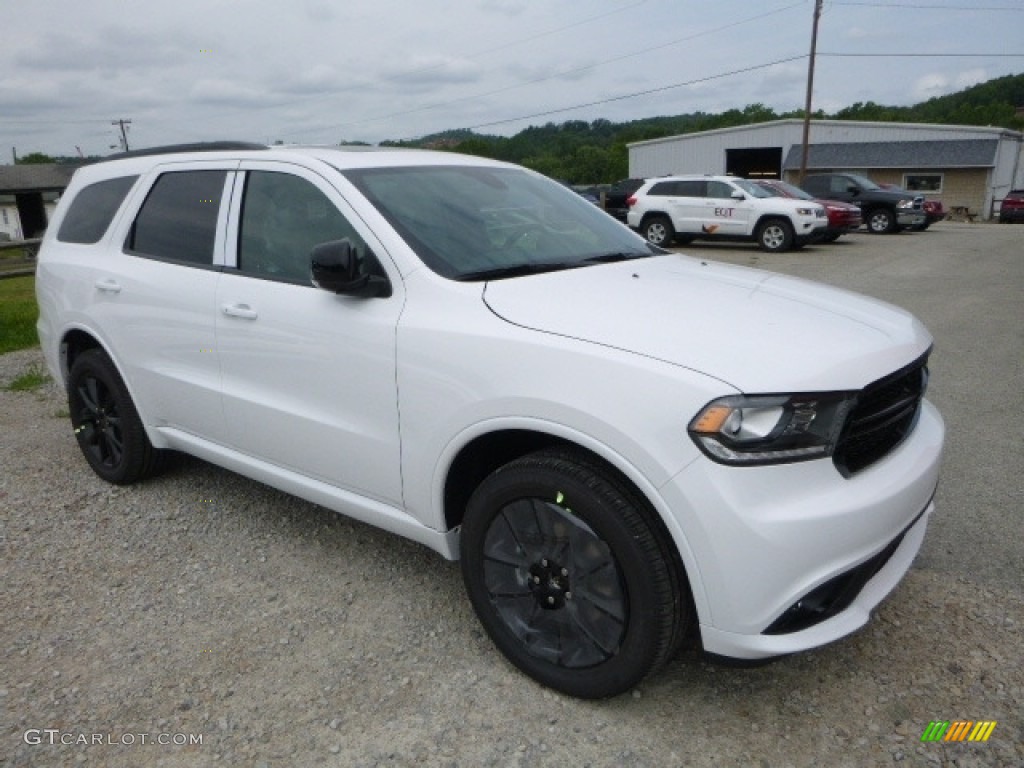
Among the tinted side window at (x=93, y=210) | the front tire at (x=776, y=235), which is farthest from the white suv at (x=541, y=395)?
the front tire at (x=776, y=235)

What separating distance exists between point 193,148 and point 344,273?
5.66 feet

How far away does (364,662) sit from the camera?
2811mm

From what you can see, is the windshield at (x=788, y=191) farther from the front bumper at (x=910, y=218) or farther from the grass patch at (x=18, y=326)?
the grass patch at (x=18, y=326)

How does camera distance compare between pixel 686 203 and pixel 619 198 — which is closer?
pixel 686 203

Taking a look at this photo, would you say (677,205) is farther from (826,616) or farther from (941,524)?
(826,616)

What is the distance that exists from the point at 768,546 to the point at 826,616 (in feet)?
1.28

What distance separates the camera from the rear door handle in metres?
3.23

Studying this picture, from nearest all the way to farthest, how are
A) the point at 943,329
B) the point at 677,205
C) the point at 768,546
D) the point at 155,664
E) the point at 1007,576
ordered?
the point at 768,546
the point at 155,664
the point at 1007,576
the point at 943,329
the point at 677,205

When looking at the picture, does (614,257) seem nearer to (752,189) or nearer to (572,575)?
(572,575)

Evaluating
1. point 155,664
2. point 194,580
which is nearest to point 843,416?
point 155,664

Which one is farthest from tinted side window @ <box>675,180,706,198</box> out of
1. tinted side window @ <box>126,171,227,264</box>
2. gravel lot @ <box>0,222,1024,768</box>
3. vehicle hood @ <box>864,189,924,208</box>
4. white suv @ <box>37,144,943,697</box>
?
tinted side window @ <box>126,171,227,264</box>

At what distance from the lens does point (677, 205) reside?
18.2 m

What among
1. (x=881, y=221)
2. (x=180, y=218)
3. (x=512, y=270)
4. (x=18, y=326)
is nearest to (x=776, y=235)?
(x=881, y=221)

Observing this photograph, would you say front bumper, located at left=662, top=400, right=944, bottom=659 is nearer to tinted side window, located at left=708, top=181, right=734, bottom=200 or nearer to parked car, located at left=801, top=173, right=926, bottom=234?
tinted side window, located at left=708, top=181, right=734, bottom=200
